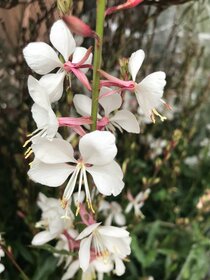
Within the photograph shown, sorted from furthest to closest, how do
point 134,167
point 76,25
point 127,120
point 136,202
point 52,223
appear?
point 134,167
point 136,202
point 52,223
point 127,120
point 76,25

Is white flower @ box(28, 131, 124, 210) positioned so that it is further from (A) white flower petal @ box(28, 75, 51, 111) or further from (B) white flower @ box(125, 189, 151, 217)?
(B) white flower @ box(125, 189, 151, 217)

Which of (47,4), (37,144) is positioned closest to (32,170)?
(37,144)

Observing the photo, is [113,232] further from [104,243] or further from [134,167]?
[134,167]

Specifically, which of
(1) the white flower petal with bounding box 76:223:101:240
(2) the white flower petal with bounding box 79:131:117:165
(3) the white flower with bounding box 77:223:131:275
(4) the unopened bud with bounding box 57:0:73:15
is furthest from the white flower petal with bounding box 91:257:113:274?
(4) the unopened bud with bounding box 57:0:73:15

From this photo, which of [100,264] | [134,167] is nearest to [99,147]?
[100,264]

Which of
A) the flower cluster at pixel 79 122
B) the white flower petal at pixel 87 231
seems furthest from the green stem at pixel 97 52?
the white flower petal at pixel 87 231

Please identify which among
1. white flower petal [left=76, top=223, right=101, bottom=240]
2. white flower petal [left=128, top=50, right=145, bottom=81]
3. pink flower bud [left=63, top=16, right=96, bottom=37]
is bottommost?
white flower petal [left=76, top=223, right=101, bottom=240]
